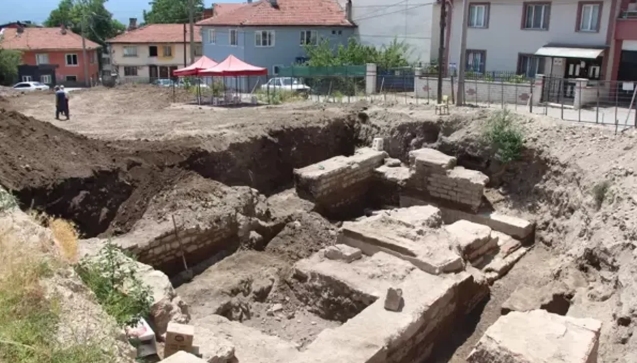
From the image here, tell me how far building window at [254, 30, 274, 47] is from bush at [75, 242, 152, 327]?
84.9 feet

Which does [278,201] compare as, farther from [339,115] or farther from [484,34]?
[484,34]

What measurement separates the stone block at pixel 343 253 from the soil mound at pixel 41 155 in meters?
4.47

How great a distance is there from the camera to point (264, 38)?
31.6m

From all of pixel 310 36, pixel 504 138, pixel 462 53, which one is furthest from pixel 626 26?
pixel 310 36

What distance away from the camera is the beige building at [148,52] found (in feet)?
144

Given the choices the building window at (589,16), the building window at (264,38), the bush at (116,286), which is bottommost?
the bush at (116,286)

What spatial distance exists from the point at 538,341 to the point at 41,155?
873cm

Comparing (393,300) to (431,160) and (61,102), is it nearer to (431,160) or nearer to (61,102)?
(431,160)

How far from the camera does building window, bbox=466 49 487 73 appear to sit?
26.8 metres

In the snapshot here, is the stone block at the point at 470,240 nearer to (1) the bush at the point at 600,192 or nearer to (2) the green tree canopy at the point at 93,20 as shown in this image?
(1) the bush at the point at 600,192

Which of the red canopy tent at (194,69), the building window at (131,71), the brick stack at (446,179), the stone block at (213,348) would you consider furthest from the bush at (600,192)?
the building window at (131,71)

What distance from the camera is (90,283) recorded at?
6.44m

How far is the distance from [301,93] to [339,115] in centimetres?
660

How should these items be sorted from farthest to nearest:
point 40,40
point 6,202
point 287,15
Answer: point 40,40
point 287,15
point 6,202
